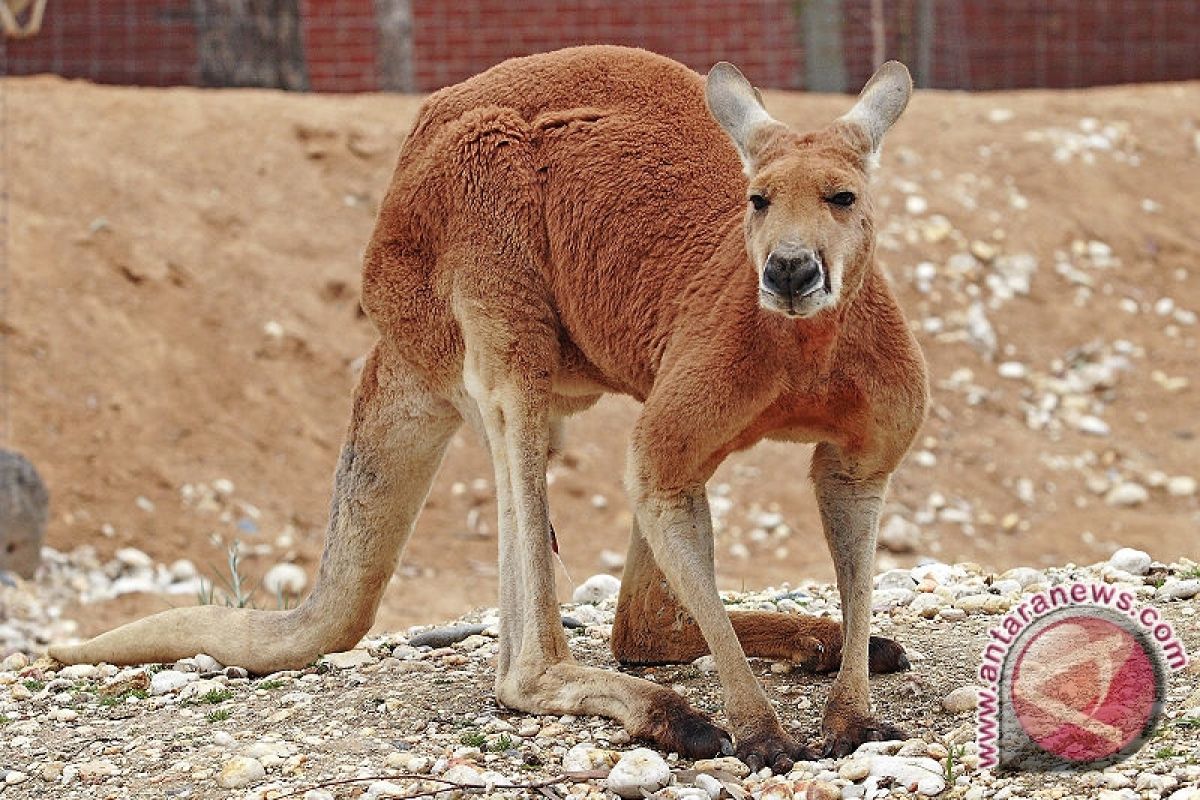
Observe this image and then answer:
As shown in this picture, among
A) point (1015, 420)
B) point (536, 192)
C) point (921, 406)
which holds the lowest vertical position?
point (1015, 420)

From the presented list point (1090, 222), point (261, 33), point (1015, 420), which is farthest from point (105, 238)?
point (1090, 222)

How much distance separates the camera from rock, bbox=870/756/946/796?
162 inches

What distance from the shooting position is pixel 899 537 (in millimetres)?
9992

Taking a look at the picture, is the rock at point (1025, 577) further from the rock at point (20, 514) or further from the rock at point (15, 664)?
the rock at point (20, 514)

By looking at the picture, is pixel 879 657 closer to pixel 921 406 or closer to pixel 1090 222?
pixel 921 406

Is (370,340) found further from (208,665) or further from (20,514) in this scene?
(208,665)

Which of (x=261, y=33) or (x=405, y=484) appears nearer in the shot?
(x=405, y=484)

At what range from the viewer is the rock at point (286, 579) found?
9430 millimetres

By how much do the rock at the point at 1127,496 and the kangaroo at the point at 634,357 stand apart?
5544mm

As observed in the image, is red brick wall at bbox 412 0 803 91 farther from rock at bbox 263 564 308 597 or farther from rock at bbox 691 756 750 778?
rock at bbox 691 756 750 778

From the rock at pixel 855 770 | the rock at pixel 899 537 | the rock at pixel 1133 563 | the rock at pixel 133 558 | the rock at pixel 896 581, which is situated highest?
the rock at pixel 855 770

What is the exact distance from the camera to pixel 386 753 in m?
4.70

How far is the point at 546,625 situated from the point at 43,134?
25.3 feet

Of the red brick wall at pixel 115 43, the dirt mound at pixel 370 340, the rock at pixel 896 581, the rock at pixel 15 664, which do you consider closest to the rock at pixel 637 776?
the rock at pixel 896 581
